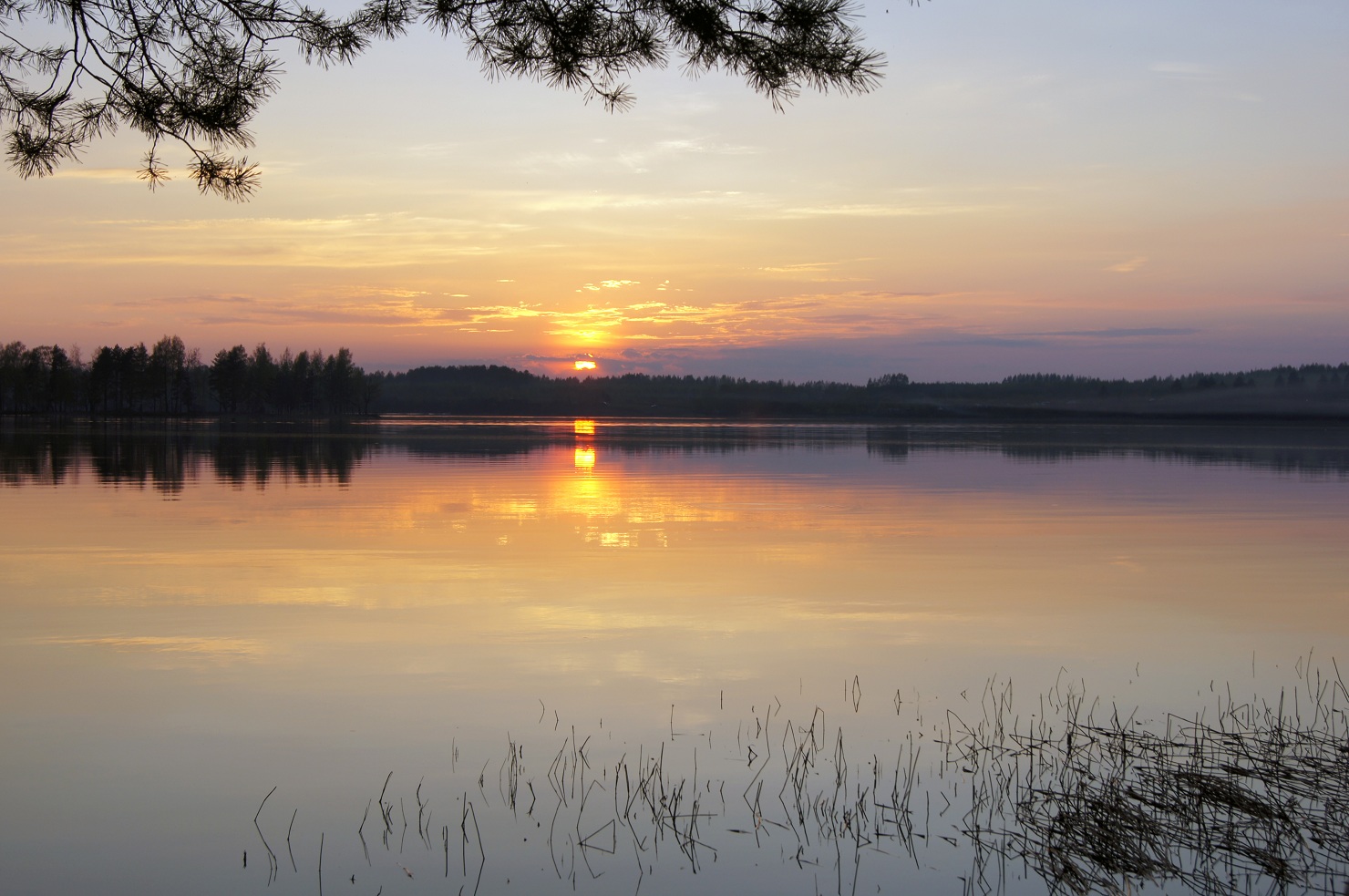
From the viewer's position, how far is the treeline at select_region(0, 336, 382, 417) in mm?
149250

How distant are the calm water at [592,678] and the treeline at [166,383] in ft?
468

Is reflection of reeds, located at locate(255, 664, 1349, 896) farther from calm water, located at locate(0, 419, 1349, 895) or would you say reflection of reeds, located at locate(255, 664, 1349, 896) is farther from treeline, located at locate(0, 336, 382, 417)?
treeline, located at locate(0, 336, 382, 417)

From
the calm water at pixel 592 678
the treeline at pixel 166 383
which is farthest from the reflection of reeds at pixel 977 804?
the treeline at pixel 166 383

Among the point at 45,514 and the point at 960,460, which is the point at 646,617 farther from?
the point at 960,460

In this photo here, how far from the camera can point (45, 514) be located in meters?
20.2

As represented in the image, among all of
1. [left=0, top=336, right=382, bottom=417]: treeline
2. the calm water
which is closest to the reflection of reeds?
the calm water

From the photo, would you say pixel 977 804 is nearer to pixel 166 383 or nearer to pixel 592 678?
pixel 592 678

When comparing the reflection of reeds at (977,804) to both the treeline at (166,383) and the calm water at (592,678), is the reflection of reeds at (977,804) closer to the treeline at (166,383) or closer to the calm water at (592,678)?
the calm water at (592,678)

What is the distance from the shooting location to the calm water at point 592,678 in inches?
240

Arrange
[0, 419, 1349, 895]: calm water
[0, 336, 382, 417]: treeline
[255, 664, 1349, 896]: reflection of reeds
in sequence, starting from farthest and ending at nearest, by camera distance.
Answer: [0, 336, 382, 417]: treeline, [0, 419, 1349, 895]: calm water, [255, 664, 1349, 896]: reflection of reeds

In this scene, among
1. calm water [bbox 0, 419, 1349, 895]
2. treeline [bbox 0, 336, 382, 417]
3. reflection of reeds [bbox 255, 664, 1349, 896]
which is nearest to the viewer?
reflection of reeds [bbox 255, 664, 1349, 896]

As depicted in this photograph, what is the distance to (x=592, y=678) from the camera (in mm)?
9273

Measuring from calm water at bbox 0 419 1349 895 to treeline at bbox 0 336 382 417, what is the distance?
143 meters

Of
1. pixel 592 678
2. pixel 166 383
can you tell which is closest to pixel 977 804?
pixel 592 678
